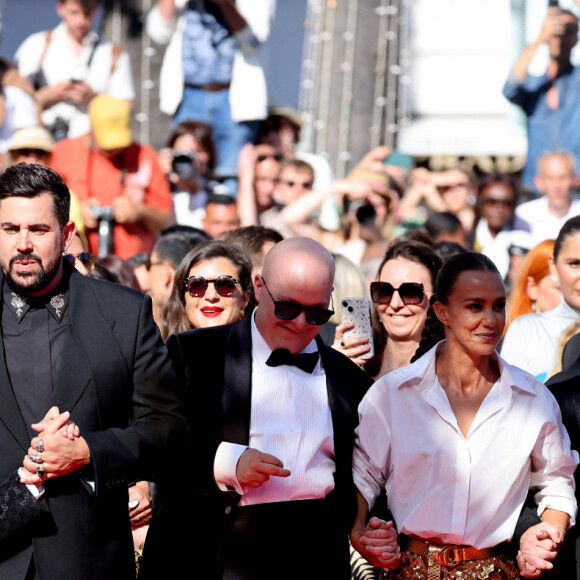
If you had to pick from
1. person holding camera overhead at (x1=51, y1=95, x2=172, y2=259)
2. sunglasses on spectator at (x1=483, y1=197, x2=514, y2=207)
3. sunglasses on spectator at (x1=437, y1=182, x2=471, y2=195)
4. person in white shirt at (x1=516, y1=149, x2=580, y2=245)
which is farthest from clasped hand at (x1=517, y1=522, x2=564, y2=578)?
sunglasses on spectator at (x1=437, y1=182, x2=471, y2=195)

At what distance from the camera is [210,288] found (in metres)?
4.88

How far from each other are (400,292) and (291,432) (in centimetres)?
152

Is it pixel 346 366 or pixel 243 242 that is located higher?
pixel 243 242

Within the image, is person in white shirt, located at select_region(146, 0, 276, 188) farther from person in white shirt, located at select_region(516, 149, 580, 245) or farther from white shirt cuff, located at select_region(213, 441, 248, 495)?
white shirt cuff, located at select_region(213, 441, 248, 495)

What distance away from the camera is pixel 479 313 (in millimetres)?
3545

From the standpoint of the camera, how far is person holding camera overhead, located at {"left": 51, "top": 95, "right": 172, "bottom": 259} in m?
7.29

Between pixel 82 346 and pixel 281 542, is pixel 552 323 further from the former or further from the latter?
pixel 82 346

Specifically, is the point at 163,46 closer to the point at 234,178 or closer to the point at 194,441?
the point at 234,178

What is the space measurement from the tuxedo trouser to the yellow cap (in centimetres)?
437

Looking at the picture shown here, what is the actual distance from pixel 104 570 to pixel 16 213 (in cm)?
109

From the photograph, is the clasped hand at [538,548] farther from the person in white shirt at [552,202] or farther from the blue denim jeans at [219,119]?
the blue denim jeans at [219,119]

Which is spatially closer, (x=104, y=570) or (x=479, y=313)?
(x=104, y=570)

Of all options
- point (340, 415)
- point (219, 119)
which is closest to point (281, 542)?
point (340, 415)

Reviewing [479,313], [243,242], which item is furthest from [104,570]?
[243,242]
